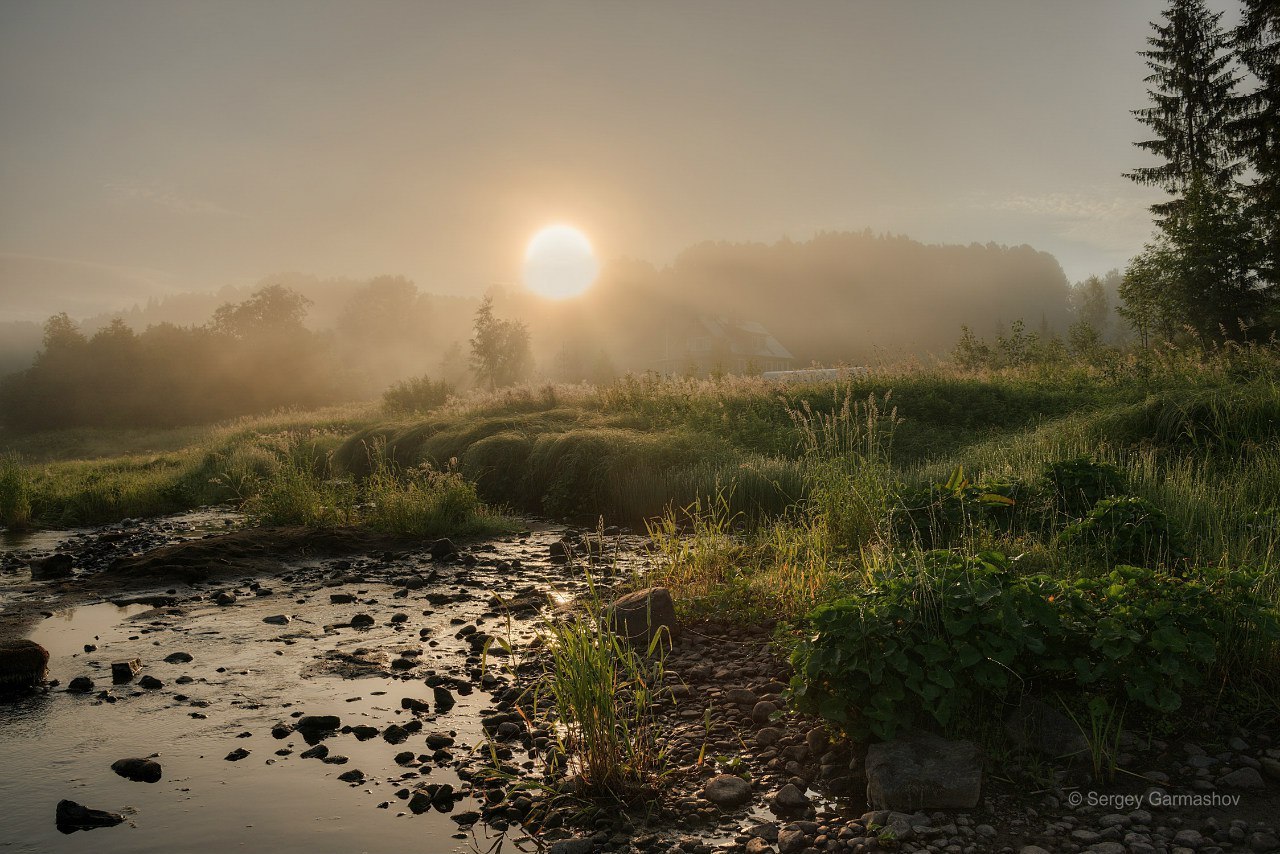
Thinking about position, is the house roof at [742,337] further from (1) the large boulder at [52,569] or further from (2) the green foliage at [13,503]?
(1) the large boulder at [52,569]

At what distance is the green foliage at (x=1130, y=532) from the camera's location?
5.43 meters

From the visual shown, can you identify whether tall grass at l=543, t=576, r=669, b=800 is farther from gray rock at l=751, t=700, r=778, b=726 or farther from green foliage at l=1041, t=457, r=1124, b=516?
green foliage at l=1041, t=457, r=1124, b=516

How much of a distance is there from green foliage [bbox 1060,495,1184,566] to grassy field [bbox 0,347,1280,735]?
0.07ft

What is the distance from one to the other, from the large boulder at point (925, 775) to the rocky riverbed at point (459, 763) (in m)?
0.01

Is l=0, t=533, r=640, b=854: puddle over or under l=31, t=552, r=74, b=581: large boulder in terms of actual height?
under

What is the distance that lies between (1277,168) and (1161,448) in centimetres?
2251

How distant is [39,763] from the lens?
4.18 metres

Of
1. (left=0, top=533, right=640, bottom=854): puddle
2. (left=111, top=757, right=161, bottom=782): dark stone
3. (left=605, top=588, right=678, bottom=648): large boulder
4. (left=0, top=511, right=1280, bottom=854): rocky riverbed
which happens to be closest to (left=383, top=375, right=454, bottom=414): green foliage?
(left=0, top=533, right=640, bottom=854): puddle

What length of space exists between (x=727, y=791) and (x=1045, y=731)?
5.47 feet

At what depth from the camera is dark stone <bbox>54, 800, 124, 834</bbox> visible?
354 centimetres

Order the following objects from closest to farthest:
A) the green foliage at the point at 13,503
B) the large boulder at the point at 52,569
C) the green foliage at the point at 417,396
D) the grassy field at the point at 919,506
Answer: the grassy field at the point at 919,506 → the large boulder at the point at 52,569 → the green foliage at the point at 13,503 → the green foliage at the point at 417,396

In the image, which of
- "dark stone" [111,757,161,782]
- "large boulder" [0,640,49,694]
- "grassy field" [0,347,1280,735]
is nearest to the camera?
"grassy field" [0,347,1280,735]

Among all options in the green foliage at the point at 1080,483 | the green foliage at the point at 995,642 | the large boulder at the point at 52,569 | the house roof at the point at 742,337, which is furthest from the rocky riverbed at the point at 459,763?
the house roof at the point at 742,337

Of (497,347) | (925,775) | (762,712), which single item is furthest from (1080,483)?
(497,347)
